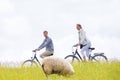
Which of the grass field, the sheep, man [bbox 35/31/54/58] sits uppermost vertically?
man [bbox 35/31/54/58]

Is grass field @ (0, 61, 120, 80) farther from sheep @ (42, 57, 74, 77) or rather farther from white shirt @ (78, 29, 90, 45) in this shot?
white shirt @ (78, 29, 90, 45)

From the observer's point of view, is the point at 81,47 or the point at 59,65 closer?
the point at 59,65

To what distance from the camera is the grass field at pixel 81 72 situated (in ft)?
79.7

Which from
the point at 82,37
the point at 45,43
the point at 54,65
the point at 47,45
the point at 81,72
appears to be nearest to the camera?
the point at 54,65

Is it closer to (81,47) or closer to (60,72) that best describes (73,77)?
(60,72)

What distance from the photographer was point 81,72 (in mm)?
25750

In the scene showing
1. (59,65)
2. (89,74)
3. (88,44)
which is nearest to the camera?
(59,65)

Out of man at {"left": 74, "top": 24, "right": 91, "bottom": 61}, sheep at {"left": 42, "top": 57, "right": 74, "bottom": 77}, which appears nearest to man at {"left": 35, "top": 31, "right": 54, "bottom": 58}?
man at {"left": 74, "top": 24, "right": 91, "bottom": 61}

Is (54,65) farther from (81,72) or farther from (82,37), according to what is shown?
(82,37)

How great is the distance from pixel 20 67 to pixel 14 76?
3074mm

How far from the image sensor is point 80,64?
2772 cm

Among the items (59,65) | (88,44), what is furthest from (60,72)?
(88,44)

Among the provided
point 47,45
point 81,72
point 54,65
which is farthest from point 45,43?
point 54,65

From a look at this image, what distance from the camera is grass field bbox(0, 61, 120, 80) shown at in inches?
957
